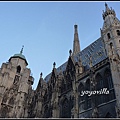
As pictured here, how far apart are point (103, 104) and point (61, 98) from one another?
29.8 ft

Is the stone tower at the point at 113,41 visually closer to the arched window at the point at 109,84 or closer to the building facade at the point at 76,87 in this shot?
the building facade at the point at 76,87

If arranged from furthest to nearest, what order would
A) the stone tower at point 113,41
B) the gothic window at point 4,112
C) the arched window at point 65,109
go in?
the gothic window at point 4,112 < the arched window at point 65,109 < the stone tower at point 113,41

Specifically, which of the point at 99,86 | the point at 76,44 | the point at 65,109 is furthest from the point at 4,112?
the point at 76,44

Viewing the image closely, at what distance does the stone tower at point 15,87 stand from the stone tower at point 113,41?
2031cm

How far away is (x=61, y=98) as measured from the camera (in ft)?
86.7

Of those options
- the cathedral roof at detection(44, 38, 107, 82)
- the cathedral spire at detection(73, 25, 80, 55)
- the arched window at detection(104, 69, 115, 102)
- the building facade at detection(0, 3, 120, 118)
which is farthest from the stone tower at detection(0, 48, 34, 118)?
the arched window at detection(104, 69, 115, 102)

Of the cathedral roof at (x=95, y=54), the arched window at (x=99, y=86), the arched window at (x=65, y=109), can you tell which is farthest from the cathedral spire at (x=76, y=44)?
the arched window at (x=99, y=86)

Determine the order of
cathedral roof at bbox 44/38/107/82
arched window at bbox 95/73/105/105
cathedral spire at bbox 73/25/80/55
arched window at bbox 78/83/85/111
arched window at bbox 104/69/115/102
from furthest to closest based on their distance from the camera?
cathedral spire at bbox 73/25/80/55 → cathedral roof at bbox 44/38/107/82 → arched window at bbox 78/83/85/111 → arched window at bbox 95/73/105/105 → arched window at bbox 104/69/115/102

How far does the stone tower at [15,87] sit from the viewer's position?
32.2 meters

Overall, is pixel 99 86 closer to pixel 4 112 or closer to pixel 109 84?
pixel 109 84

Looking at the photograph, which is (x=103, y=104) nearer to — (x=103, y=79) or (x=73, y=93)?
(x=103, y=79)

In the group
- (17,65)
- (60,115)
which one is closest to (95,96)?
(60,115)

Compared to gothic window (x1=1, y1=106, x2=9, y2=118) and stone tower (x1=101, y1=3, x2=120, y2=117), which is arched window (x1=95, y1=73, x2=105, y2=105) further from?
gothic window (x1=1, y1=106, x2=9, y2=118)

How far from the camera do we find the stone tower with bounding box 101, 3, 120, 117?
18.4 meters
